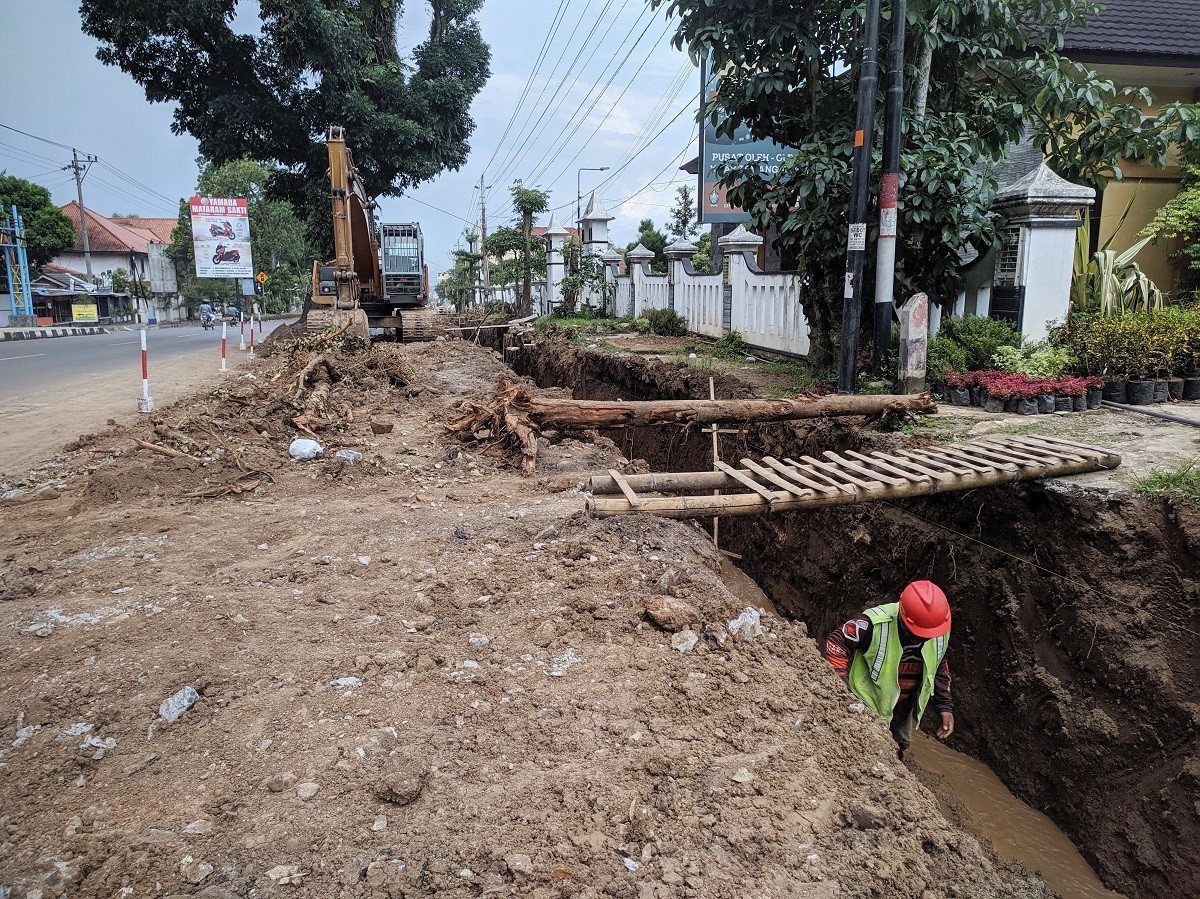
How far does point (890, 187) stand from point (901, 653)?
463 cm

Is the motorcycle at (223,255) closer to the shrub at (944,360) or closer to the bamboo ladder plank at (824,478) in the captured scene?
the shrub at (944,360)

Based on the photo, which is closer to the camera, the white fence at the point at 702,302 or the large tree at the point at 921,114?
the large tree at the point at 921,114

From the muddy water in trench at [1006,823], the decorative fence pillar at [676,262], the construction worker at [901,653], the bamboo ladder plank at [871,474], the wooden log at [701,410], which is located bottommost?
the muddy water in trench at [1006,823]

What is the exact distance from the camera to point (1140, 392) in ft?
20.8

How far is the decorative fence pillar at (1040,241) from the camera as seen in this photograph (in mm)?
7027

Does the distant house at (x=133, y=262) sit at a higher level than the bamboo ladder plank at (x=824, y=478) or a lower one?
higher

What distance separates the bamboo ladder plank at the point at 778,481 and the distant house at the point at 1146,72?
28.2 ft

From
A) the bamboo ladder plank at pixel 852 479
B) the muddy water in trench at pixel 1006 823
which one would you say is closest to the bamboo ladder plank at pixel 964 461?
the bamboo ladder plank at pixel 852 479

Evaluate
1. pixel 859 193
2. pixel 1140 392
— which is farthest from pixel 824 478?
pixel 1140 392

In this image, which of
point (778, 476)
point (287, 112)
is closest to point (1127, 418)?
point (778, 476)

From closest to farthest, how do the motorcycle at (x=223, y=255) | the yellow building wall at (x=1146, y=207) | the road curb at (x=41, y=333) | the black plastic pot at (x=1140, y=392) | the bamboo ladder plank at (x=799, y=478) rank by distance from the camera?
the bamboo ladder plank at (x=799, y=478) < the black plastic pot at (x=1140, y=392) < the yellow building wall at (x=1146, y=207) < the road curb at (x=41, y=333) < the motorcycle at (x=223, y=255)

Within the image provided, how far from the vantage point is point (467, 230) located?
55.7 m

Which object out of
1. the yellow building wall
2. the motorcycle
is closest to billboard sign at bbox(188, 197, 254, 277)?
the motorcycle

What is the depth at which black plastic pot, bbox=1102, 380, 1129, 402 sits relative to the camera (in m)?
A: 6.40
